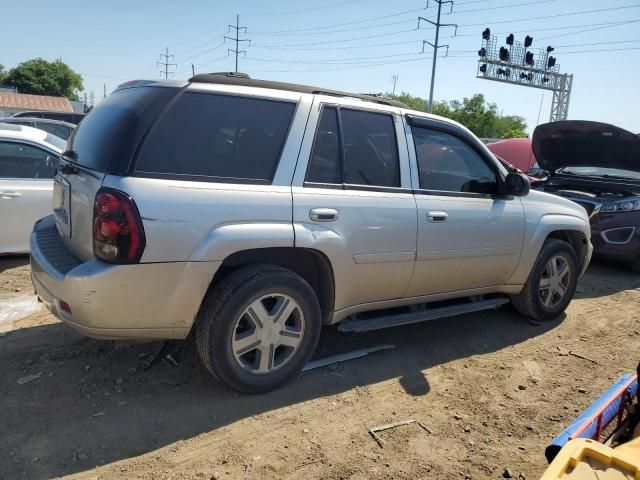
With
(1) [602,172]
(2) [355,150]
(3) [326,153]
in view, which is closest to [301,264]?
(3) [326,153]

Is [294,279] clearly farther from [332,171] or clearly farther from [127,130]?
[127,130]

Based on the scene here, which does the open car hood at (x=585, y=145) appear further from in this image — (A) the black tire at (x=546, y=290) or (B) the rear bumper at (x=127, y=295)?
(B) the rear bumper at (x=127, y=295)

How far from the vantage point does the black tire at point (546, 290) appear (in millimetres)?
4559

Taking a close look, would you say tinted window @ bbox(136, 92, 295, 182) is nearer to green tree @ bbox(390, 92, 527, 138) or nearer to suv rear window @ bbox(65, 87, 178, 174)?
suv rear window @ bbox(65, 87, 178, 174)

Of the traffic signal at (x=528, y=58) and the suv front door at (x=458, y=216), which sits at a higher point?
the traffic signal at (x=528, y=58)

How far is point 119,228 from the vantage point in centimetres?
259

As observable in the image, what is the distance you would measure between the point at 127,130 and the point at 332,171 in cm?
127

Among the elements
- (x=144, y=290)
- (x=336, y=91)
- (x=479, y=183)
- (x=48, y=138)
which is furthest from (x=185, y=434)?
(x=48, y=138)

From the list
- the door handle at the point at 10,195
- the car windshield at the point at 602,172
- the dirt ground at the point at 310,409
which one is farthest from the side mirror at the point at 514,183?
the door handle at the point at 10,195

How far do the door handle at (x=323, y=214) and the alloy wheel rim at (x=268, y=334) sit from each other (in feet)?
1.73

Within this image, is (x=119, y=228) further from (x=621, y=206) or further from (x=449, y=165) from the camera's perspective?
(x=621, y=206)

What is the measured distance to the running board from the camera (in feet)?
11.8

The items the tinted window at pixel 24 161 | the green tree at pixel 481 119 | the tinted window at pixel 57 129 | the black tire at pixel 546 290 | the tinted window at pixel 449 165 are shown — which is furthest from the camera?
the green tree at pixel 481 119

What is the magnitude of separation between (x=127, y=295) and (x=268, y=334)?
874 mm
